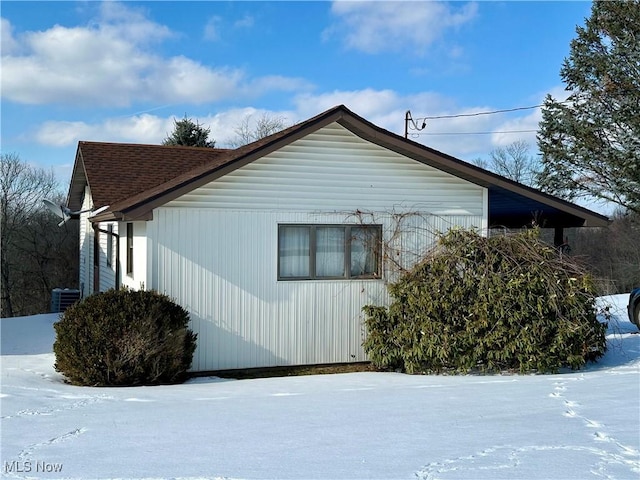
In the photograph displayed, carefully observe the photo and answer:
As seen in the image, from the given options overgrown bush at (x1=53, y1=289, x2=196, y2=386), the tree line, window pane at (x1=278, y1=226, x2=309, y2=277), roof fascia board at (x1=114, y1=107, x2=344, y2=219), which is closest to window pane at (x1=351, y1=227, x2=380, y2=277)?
window pane at (x1=278, y1=226, x2=309, y2=277)

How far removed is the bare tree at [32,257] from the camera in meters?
29.2

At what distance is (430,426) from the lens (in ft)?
19.1

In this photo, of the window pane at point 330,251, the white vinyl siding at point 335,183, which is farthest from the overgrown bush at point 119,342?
the window pane at point 330,251

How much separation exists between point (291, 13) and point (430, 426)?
1125cm

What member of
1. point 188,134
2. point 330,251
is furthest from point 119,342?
point 188,134

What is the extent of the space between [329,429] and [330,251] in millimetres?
5368

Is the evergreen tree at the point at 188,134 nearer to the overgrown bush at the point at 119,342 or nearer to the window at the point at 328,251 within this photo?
the window at the point at 328,251

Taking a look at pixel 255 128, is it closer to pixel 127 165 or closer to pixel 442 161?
pixel 127 165

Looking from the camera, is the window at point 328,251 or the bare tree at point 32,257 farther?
the bare tree at point 32,257

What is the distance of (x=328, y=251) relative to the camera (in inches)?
427

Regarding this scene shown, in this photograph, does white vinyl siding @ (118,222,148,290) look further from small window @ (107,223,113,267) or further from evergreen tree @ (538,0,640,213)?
evergreen tree @ (538,0,640,213)

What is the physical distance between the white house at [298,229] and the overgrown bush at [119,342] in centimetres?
104

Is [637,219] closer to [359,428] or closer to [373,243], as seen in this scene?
[373,243]

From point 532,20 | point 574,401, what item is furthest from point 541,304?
point 532,20
